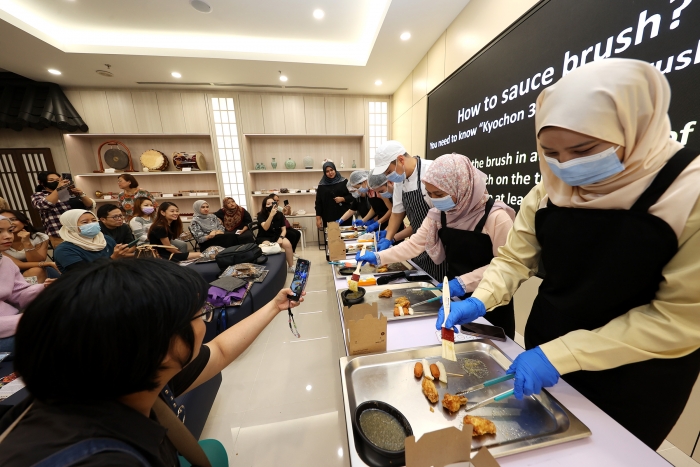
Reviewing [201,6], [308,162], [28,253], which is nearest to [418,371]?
[201,6]

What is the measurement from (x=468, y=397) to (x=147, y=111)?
6.57m

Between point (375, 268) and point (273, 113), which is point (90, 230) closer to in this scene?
point (375, 268)

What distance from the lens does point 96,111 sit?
15.6 ft

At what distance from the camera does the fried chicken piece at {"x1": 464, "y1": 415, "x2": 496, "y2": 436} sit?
2.14 feet

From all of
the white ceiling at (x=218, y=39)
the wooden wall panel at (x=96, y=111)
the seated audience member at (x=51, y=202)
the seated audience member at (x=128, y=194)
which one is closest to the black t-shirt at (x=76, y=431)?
the white ceiling at (x=218, y=39)

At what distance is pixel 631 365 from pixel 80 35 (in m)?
6.23

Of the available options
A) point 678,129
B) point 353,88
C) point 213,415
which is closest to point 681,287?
point 678,129

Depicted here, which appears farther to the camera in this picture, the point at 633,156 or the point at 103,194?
the point at 103,194

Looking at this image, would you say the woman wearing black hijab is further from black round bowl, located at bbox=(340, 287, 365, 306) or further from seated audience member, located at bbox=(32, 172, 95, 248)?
seated audience member, located at bbox=(32, 172, 95, 248)

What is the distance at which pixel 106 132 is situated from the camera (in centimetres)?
483

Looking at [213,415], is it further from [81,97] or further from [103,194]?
[81,97]

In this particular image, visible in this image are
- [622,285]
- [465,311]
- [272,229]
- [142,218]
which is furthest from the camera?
[272,229]

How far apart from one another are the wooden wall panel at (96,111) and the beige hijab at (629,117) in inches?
270

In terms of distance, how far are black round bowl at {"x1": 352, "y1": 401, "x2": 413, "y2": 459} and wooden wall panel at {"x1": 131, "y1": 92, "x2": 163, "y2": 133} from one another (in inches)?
245
